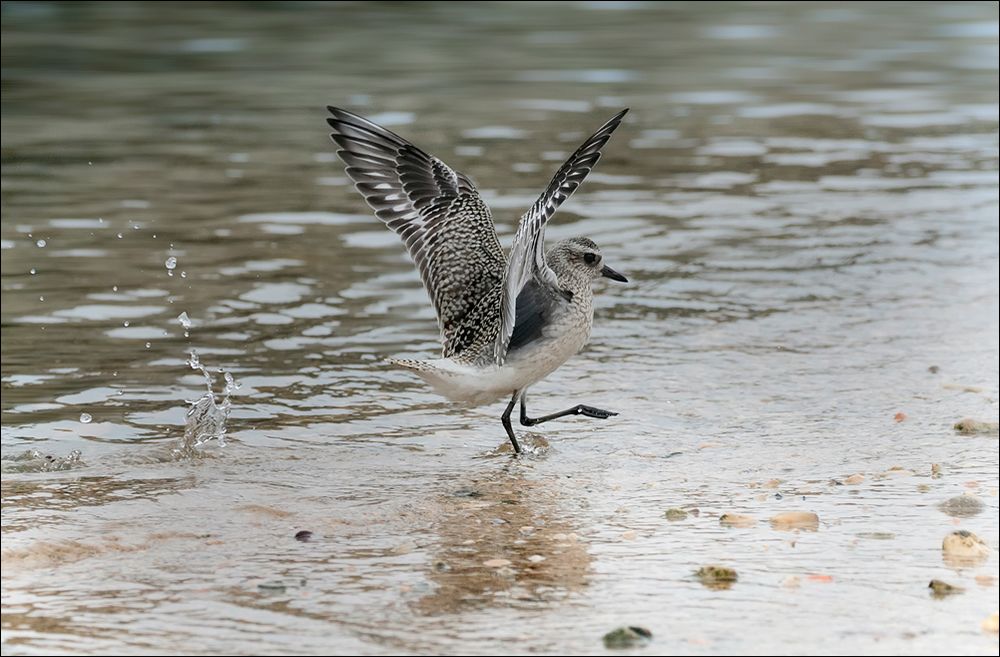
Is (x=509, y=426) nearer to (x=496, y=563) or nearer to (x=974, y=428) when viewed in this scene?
Answer: (x=496, y=563)

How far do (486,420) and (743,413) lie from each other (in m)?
1.28

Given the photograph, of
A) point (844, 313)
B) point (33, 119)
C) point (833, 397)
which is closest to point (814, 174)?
point (844, 313)

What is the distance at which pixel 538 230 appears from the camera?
6.49 metres

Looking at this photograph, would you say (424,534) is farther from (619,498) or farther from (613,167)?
(613,167)

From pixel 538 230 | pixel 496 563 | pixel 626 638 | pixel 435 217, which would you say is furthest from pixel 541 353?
pixel 626 638

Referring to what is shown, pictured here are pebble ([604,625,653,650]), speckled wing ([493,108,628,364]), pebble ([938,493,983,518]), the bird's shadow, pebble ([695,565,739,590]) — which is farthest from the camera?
the bird's shadow

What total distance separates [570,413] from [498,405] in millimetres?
971

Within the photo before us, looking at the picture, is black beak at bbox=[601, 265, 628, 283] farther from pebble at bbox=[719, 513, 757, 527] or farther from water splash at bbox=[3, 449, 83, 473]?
water splash at bbox=[3, 449, 83, 473]

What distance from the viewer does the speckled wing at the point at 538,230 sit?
647 centimetres

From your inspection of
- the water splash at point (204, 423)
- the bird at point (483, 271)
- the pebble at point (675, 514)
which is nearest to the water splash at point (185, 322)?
the water splash at point (204, 423)

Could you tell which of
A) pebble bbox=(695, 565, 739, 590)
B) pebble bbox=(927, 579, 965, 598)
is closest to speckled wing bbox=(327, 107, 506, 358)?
pebble bbox=(695, 565, 739, 590)

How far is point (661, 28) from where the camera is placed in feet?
78.9

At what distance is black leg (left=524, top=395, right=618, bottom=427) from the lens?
755 centimetres

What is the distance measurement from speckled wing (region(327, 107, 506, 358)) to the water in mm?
596
